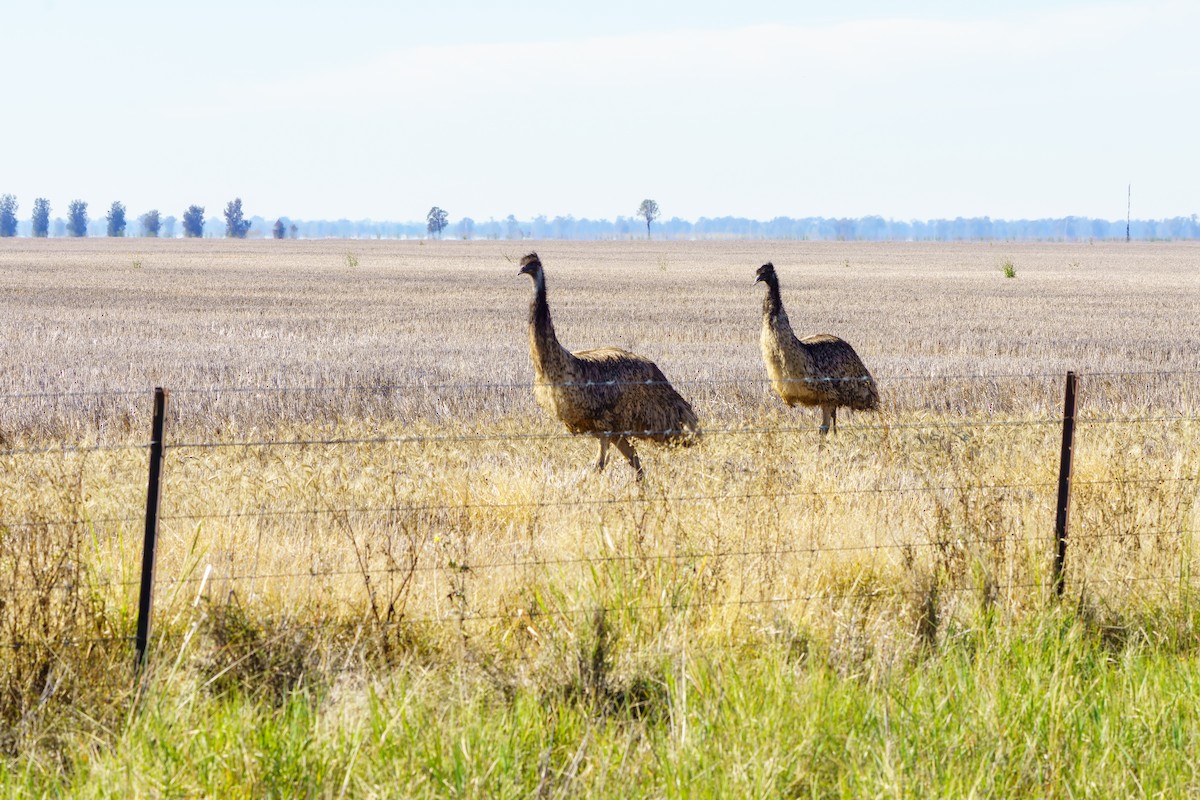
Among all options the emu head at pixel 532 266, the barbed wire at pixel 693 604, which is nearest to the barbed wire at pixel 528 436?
the barbed wire at pixel 693 604

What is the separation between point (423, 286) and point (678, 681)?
37541 millimetres

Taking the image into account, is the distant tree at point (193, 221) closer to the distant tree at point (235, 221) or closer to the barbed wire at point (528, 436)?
the distant tree at point (235, 221)

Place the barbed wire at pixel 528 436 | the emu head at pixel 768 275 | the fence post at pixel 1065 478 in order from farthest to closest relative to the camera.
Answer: the emu head at pixel 768 275 < the fence post at pixel 1065 478 < the barbed wire at pixel 528 436

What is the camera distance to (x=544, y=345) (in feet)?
31.9

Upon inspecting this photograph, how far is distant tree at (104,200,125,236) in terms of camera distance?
174 metres

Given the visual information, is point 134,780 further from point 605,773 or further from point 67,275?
point 67,275

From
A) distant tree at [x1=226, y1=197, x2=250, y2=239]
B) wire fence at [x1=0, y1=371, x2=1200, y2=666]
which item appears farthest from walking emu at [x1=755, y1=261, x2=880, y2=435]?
distant tree at [x1=226, y1=197, x2=250, y2=239]

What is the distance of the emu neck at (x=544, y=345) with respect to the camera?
9.66m

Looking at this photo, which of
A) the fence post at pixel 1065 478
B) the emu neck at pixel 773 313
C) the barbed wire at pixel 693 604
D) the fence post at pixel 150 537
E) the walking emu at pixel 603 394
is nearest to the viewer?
the fence post at pixel 150 537

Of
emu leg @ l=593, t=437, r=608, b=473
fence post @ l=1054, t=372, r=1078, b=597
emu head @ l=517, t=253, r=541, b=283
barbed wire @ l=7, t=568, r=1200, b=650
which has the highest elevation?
emu head @ l=517, t=253, r=541, b=283

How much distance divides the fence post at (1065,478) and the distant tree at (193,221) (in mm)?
179888

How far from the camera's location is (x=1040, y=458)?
30.0 feet

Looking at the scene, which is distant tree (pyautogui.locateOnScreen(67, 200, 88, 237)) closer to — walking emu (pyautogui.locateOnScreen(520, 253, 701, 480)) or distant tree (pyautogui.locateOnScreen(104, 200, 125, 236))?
distant tree (pyautogui.locateOnScreen(104, 200, 125, 236))

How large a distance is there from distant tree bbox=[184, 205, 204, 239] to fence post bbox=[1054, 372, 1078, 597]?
179888 millimetres
